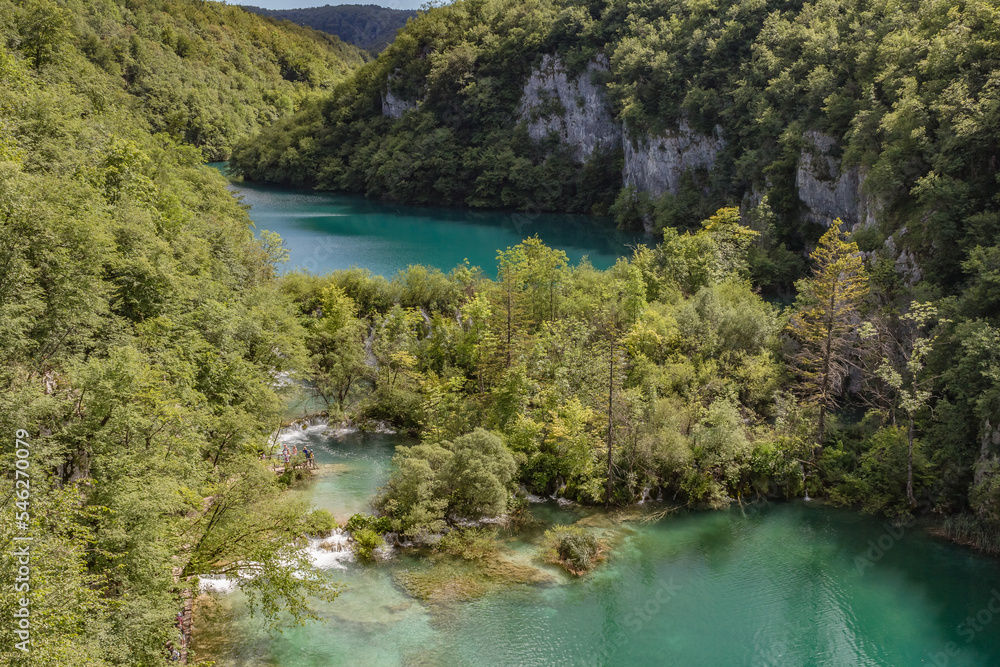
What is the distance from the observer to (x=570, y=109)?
8969 centimetres

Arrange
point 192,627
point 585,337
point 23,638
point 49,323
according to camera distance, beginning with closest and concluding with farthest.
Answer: point 23,638 → point 192,627 → point 49,323 → point 585,337

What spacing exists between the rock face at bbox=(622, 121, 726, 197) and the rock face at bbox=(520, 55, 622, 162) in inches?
426

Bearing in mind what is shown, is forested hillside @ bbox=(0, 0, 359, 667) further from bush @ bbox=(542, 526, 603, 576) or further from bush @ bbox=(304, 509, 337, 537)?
bush @ bbox=(542, 526, 603, 576)

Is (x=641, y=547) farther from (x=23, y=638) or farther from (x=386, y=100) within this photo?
(x=386, y=100)

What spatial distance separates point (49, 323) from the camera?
22.0 metres

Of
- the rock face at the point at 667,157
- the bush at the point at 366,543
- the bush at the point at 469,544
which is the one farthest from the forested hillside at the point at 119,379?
the rock face at the point at 667,157

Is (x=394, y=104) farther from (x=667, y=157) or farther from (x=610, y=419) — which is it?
(x=610, y=419)

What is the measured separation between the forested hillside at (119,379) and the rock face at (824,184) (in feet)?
125

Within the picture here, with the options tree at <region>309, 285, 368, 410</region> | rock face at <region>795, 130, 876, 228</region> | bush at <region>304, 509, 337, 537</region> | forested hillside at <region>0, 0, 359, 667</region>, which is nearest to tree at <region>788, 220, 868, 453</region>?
rock face at <region>795, 130, 876, 228</region>

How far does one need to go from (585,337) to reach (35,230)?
23.4m

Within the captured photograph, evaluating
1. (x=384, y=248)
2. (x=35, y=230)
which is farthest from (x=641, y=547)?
(x=384, y=248)

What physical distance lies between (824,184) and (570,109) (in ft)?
153

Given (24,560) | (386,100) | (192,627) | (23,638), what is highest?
(386,100)

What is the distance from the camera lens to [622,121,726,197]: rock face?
68688 mm
